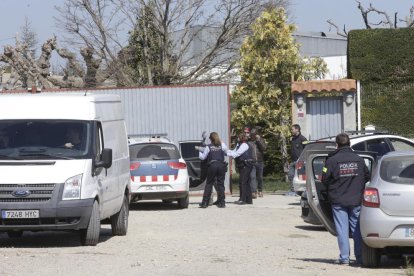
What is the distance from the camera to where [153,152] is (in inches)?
934

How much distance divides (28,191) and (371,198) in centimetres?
525

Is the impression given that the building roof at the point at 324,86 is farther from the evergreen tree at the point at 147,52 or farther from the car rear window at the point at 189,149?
the evergreen tree at the point at 147,52

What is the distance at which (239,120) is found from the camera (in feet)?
109

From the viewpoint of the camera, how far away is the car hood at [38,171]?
14633 millimetres

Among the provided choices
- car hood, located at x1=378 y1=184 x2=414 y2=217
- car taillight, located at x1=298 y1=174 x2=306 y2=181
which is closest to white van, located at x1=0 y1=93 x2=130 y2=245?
car hood, located at x1=378 y1=184 x2=414 y2=217

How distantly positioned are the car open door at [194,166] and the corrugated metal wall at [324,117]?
11.8 ft

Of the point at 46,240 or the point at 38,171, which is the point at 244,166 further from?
the point at 38,171

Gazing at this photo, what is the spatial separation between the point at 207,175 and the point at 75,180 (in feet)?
31.9

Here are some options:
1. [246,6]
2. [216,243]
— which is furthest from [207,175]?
[246,6]

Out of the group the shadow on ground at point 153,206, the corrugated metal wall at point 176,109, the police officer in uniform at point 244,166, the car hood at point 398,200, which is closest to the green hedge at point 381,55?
the corrugated metal wall at point 176,109

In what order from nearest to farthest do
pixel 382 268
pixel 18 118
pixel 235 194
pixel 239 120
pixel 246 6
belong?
1. pixel 382 268
2. pixel 18 118
3. pixel 235 194
4. pixel 239 120
5. pixel 246 6

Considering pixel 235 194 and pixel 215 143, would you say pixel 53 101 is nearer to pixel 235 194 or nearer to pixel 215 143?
pixel 215 143

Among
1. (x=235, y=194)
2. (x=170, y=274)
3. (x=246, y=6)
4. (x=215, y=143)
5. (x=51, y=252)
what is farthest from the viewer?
(x=246, y=6)

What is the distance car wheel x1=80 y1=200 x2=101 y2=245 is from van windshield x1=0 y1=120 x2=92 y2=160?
2.87ft
